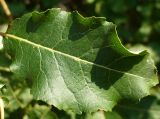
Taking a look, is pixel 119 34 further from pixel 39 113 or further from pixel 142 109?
pixel 39 113

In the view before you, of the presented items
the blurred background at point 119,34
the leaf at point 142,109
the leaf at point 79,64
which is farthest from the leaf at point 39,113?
the leaf at point 79,64

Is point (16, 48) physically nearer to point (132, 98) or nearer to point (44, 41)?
point (44, 41)

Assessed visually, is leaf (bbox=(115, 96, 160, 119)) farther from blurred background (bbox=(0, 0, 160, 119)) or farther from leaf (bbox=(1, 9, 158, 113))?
leaf (bbox=(1, 9, 158, 113))

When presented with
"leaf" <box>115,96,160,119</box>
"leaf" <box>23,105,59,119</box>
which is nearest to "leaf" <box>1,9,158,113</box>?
"leaf" <box>23,105,59,119</box>

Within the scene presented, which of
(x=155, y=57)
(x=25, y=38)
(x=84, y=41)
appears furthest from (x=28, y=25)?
(x=155, y=57)

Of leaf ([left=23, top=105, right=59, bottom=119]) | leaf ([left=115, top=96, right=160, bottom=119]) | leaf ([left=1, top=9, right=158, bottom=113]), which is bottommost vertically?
leaf ([left=115, top=96, right=160, bottom=119])

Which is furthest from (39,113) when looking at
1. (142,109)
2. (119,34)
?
(119,34)
